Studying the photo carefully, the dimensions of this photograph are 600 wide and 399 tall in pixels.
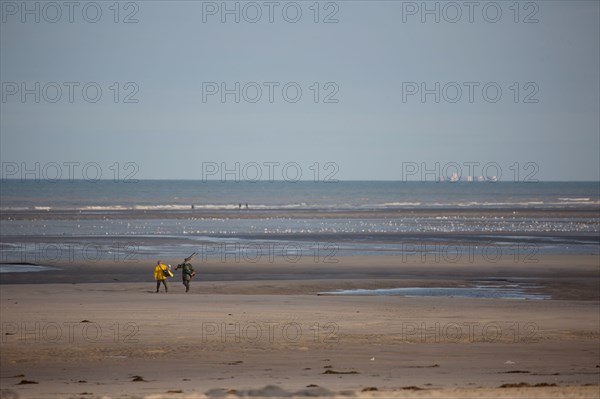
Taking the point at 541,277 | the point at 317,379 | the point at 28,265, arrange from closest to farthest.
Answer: the point at 317,379 → the point at 541,277 → the point at 28,265

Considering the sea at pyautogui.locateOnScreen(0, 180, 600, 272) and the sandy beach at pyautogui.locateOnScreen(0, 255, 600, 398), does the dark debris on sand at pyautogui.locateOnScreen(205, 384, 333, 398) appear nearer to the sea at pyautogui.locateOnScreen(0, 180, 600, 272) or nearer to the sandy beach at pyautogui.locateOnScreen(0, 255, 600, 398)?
the sandy beach at pyautogui.locateOnScreen(0, 255, 600, 398)

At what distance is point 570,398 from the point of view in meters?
12.2

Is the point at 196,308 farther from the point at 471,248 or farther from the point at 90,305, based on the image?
the point at 471,248

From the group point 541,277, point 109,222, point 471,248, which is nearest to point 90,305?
point 541,277

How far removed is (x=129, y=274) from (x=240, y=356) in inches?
741

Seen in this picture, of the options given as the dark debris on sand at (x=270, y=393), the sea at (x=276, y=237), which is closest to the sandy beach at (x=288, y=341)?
the dark debris on sand at (x=270, y=393)

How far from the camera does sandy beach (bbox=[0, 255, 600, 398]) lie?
1455 cm

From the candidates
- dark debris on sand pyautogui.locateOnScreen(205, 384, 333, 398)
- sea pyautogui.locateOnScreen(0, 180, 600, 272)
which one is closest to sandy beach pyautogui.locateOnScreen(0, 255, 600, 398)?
dark debris on sand pyautogui.locateOnScreen(205, 384, 333, 398)

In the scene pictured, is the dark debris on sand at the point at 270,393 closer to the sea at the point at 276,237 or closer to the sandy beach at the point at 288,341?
the sandy beach at the point at 288,341

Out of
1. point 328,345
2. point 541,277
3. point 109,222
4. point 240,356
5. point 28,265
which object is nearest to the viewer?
point 240,356

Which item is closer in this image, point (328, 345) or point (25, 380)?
point (25, 380)

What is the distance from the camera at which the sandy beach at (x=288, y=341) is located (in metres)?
14.6

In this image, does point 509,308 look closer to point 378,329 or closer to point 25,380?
point 378,329

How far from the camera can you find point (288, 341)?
19.6 meters
